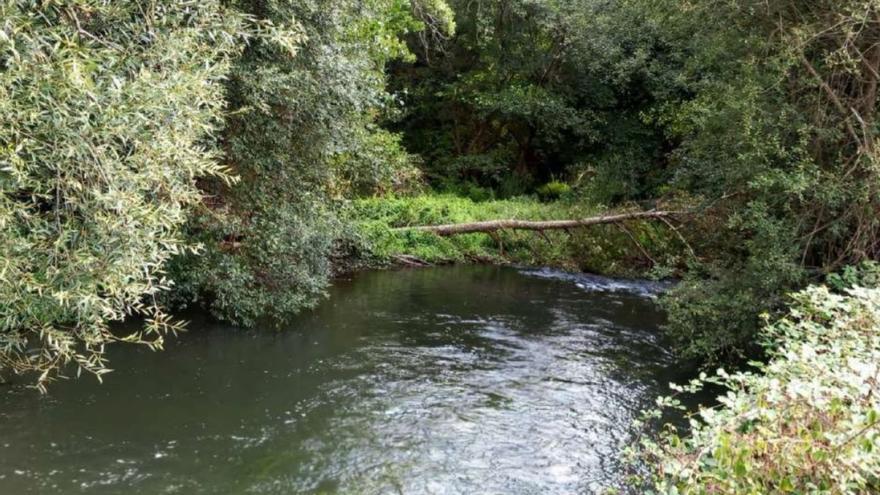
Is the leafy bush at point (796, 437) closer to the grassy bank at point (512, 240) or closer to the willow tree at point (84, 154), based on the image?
the willow tree at point (84, 154)

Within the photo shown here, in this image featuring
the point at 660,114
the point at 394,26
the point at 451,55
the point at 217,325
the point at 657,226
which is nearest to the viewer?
the point at 217,325

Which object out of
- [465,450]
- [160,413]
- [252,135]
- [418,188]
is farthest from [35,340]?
[418,188]

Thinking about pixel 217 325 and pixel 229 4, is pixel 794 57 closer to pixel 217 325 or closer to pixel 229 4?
pixel 229 4

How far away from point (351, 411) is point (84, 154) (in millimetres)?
4413

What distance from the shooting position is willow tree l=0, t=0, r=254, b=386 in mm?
3994

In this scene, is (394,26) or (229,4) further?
(394,26)

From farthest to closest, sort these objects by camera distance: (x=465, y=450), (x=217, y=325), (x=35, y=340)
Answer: (x=217, y=325)
(x=35, y=340)
(x=465, y=450)

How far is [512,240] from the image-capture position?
18.0 meters

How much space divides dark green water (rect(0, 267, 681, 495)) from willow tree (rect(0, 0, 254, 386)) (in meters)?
1.87

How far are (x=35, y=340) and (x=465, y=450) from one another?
615cm

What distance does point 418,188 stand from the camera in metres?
21.9

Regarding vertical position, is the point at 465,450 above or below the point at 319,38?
below

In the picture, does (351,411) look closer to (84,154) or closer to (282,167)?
(282,167)

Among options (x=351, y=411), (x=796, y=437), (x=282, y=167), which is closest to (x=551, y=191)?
(x=282, y=167)
